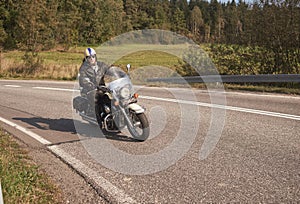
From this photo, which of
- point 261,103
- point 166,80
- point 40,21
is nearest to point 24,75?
point 40,21

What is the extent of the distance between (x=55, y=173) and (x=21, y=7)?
74.9 feet

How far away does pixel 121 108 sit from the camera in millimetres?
6250

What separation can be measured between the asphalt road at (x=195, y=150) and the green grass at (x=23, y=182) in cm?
61

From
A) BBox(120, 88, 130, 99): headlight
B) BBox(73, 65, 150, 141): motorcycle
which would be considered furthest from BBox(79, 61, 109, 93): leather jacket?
BBox(120, 88, 130, 99): headlight

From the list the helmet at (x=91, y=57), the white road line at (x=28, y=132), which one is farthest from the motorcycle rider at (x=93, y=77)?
the white road line at (x=28, y=132)

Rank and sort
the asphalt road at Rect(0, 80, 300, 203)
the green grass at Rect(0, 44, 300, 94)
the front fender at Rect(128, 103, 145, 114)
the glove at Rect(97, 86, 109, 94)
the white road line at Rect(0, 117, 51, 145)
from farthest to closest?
the white road line at Rect(0, 117, 51, 145) < the green grass at Rect(0, 44, 300, 94) < the glove at Rect(97, 86, 109, 94) < the front fender at Rect(128, 103, 145, 114) < the asphalt road at Rect(0, 80, 300, 203)

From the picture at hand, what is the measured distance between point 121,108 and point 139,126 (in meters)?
0.46

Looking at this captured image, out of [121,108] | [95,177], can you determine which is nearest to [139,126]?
[121,108]

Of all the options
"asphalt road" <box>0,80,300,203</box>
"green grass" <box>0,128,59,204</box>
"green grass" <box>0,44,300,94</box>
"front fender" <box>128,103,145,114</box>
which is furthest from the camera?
"green grass" <box>0,44,300,94</box>

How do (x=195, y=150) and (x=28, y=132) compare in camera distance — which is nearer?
(x=195, y=150)

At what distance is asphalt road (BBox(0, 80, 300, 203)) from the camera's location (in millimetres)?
4125

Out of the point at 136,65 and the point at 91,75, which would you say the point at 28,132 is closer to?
the point at 91,75

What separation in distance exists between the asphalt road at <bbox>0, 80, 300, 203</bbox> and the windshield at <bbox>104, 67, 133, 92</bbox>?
40.1 inches

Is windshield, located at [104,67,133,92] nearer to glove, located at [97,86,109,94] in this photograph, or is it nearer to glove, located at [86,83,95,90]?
glove, located at [97,86,109,94]
